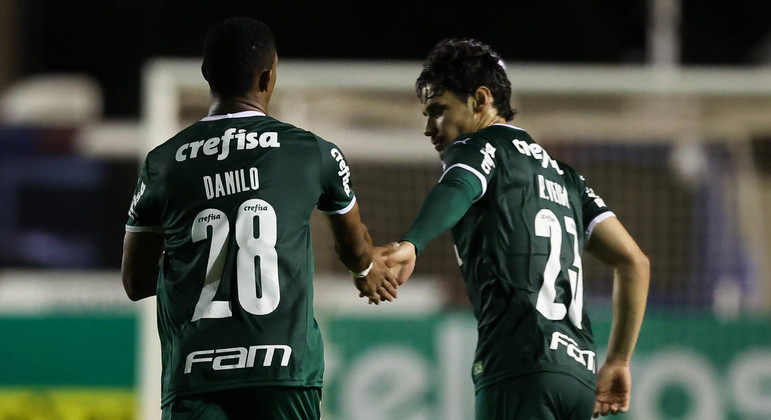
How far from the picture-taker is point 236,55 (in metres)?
3.54

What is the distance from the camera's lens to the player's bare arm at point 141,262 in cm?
361

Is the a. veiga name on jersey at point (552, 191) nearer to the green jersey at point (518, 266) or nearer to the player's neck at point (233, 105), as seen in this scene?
the green jersey at point (518, 266)

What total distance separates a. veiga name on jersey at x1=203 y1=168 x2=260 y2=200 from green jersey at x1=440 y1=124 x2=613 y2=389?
0.64 m

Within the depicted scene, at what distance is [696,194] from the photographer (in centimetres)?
899

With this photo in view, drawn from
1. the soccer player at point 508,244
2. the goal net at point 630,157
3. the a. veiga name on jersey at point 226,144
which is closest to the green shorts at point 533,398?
the soccer player at point 508,244

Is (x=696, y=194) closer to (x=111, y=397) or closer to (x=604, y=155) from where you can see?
(x=604, y=155)

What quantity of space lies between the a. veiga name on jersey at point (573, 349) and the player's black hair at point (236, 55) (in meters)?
1.24

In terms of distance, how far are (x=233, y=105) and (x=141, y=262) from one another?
1.81 feet

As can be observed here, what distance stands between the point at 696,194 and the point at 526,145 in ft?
17.5

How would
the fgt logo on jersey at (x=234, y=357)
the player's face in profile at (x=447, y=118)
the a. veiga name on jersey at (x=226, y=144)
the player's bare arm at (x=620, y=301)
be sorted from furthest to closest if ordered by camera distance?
the player's bare arm at (x=620, y=301) < the player's face in profile at (x=447, y=118) < the a. veiga name on jersey at (x=226, y=144) < the fgt logo on jersey at (x=234, y=357)

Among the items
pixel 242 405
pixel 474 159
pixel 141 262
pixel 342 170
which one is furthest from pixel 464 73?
pixel 242 405

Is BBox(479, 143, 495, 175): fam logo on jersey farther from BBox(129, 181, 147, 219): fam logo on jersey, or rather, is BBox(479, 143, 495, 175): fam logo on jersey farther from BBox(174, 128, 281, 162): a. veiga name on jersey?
BBox(129, 181, 147, 219): fam logo on jersey

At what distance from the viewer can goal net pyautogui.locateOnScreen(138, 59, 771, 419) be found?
8211mm

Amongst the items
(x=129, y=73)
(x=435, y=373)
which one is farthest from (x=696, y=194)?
(x=129, y=73)
